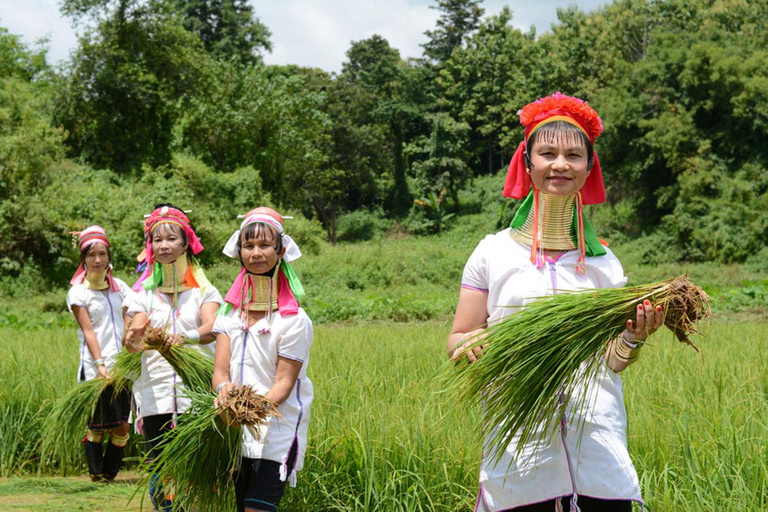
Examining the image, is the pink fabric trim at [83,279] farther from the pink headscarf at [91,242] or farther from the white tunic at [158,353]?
the white tunic at [158,353]

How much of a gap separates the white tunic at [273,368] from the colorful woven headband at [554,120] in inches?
39.7

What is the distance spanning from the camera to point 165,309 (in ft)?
13.0

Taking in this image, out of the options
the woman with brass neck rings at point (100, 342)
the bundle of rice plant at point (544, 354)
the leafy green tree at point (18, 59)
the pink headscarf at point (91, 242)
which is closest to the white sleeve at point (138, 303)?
the woman with brass neck rings at point (100, 342)

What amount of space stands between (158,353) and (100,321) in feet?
4.04

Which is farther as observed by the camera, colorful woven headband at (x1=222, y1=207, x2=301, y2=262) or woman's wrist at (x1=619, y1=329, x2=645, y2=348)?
colorful woven headband at (x1=222, y1=207, x2=301, y2=262)

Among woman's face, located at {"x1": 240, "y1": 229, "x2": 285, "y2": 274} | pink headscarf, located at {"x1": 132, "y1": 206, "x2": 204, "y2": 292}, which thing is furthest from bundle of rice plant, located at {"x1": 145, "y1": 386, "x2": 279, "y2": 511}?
pink headscarf, located at {"x1": 132, "y1": 206, "x2": 204, "y2": 292}

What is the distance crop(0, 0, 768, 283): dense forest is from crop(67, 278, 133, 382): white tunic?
12394 millimetres

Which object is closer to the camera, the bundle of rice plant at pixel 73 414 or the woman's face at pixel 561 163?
the woman's face at pixel 561 163

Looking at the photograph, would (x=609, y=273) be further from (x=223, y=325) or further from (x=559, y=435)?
(x=223, y=325)

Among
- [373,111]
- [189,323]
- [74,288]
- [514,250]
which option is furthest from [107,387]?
[373,111]

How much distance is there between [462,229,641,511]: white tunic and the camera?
2039mm

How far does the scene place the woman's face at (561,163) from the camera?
86.3 inches

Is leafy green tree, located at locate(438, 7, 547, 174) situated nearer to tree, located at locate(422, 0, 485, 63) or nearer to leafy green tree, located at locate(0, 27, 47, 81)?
tree, located at locate(422, 0, 485, 63)

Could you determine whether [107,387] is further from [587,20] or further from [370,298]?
[587,20]
